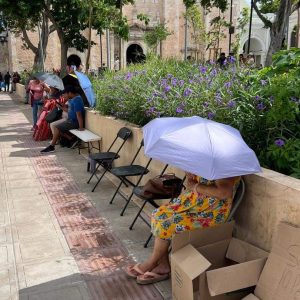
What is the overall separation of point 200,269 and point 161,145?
88 cm

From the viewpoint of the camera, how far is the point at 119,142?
252 inches

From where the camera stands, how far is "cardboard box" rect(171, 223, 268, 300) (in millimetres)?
2543

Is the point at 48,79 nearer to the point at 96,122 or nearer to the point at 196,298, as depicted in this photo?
the point at 96,122

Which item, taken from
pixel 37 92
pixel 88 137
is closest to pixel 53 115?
pixel 37 92

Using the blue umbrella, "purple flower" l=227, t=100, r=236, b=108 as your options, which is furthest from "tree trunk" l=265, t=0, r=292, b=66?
"purple flower" l=227, t=100, r=236, b=108

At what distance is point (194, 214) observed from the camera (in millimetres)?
3076

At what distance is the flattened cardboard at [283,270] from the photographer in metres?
2.40

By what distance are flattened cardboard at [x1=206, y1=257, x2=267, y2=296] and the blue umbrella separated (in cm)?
555

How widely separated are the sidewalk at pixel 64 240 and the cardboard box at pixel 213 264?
0.46 metres

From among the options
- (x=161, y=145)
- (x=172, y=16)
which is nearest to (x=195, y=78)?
(x=161, y=145)

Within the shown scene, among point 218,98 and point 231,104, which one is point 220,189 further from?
point 218,98

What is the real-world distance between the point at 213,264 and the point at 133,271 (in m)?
0.73

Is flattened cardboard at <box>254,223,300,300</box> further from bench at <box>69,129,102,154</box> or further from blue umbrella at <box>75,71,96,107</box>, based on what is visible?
blue umbrella at <box>75,71,96,107</box>

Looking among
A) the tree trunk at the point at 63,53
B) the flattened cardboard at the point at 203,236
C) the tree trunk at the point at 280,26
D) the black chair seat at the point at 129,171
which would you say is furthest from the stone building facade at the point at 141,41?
the flattened cardboard at the point at 203,236
